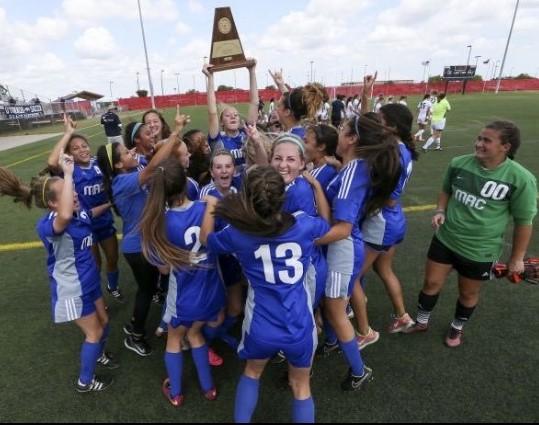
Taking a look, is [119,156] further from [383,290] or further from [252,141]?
[383,290]

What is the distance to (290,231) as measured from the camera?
6.28ft

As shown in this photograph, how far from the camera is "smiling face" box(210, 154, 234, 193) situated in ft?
9.29

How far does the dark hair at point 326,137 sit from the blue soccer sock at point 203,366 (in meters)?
1.78

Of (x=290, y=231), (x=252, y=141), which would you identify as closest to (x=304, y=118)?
(x=252, y=141)

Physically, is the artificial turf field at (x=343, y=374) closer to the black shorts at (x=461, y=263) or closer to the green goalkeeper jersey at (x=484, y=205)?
the black shorts at (x=461, y=263)

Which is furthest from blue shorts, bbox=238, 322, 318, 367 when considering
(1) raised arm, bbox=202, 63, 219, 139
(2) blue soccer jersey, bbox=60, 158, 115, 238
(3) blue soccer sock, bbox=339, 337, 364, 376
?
(1) raised arm, bbox=202, 63, 219, 139

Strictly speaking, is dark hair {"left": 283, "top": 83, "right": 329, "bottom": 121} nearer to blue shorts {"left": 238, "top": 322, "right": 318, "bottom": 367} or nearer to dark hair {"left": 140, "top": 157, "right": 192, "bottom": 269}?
dark hair {"left": 140, "top": 157, "right": 192, "bottom": 269}

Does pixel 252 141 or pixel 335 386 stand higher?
pixel 252 141

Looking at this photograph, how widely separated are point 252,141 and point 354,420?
2234 mm

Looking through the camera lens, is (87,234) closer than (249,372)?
No

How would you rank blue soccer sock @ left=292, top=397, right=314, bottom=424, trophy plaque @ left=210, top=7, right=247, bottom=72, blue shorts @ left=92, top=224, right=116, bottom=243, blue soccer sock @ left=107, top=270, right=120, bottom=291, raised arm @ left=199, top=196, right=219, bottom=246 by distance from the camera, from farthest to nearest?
trophy plaque @ left=210, top=7, right=247, bottom=72 → blue soccer sock @ left=107, top=270, right=120, bottom=291 → blue shorts @ left=92, top=224, right=116, bottom=243 → raised arm @ left=199, top=196, right=219, bottom=246 → blue soccer sock @ left=292, top=397, right=314, bottom=424

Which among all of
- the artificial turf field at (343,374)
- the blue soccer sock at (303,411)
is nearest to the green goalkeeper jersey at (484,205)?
the artificial turf field at (343,374)

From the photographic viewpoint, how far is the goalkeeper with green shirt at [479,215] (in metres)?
2.63

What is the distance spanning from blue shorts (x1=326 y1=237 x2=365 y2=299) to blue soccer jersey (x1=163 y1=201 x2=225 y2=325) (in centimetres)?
80
